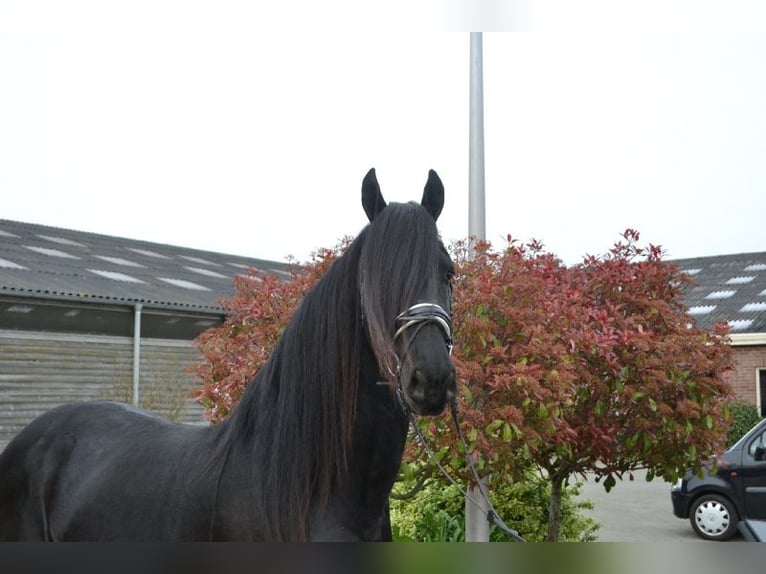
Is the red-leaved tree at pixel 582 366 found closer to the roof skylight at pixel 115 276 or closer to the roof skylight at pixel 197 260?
the roof skylight at pixel 115 276

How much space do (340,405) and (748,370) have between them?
18721mm

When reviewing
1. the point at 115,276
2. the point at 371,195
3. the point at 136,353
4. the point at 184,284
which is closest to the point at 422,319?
the point at 371,195

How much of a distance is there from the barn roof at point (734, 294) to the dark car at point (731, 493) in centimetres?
772

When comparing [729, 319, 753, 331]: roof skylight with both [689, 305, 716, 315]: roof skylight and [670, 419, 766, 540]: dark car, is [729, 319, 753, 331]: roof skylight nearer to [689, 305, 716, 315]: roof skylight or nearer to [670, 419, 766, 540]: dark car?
[689, 305, 716, 315]: roof skylight

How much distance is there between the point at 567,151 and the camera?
347 cm

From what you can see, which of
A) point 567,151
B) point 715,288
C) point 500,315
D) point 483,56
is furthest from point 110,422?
point 715,288

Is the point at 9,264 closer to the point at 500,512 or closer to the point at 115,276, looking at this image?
the point at 115,276

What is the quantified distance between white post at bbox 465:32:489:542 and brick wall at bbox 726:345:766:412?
15.4 m

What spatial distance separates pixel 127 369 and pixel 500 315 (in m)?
10.6

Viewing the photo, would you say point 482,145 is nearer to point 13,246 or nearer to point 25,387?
point 25,387

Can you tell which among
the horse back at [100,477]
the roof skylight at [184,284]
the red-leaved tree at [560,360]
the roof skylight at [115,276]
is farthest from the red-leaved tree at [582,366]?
the roof skylight at [184,284]

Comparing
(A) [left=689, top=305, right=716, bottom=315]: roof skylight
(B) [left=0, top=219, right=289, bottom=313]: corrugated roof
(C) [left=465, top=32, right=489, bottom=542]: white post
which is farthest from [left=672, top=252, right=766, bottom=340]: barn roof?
(C) [left=465, top=32, right=489, bottom=542]: white post

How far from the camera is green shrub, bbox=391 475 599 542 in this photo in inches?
240

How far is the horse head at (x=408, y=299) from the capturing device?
1868mm
